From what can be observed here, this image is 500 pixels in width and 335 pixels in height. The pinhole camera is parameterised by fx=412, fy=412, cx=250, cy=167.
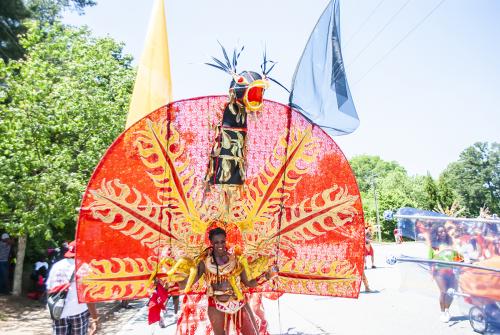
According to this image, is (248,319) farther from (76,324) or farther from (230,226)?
(76,324)

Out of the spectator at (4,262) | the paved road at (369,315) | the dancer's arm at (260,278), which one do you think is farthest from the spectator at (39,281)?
the dancer's arm at (260,278)

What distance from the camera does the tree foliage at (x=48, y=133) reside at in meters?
8.69

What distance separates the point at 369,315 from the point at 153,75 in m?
6.77

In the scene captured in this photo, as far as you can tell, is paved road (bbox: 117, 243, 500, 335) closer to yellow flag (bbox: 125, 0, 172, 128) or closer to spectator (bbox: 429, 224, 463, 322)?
spectator (bbox: 429, 224, 463, 322)

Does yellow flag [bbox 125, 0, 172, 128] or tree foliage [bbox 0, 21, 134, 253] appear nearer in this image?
yellow flag [bbox 125, 0, 172, 128]

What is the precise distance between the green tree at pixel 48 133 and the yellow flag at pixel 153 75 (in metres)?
5.45

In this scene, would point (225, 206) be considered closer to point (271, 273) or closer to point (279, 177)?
point (279, 177)

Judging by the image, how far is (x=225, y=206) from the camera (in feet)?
14.4

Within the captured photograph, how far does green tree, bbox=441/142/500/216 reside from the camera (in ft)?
218

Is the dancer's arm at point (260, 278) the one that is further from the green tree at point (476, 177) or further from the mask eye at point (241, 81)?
the green tree at point (476, 177)

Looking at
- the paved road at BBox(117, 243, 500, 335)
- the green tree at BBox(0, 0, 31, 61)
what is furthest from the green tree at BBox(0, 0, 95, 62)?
the paved road at BBox(117, 243, 500, 335)

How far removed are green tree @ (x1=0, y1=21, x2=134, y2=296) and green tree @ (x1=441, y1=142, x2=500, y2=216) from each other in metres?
66.4

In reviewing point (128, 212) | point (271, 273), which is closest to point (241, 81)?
point (128, 212)

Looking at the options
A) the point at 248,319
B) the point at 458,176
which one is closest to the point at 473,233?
the point at 248,319
